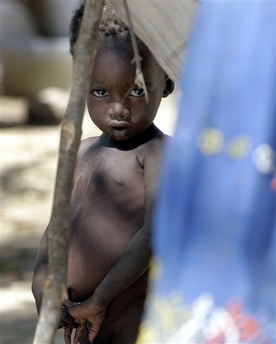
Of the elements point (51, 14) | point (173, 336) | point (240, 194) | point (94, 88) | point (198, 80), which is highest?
point (51, 14)

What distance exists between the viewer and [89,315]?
286 cm

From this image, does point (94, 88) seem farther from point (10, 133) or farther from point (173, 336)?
point (10, 133)

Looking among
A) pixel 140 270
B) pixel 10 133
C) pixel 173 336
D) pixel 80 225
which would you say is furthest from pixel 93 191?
pixel 10 133

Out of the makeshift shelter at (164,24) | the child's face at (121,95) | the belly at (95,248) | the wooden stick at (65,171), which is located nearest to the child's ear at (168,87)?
the child's face at (121,95)

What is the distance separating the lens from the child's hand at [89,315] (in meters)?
2.84

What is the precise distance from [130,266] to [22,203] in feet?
14.3

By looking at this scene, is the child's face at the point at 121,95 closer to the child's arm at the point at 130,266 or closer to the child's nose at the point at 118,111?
the child's nose at the point at 118,111

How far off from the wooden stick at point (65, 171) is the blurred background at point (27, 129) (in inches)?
90.9

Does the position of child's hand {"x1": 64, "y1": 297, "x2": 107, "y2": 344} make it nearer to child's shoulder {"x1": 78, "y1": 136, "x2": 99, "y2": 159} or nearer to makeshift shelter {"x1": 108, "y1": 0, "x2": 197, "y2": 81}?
child's shoulder {"x1": 78, "y1": 136, "x2": 99, "y2": 159}

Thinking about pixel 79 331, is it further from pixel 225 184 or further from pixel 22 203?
pixel 22 203

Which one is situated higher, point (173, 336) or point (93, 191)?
point (93, 191)

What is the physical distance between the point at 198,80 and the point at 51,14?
10.2 m

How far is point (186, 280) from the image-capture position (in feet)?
6.06

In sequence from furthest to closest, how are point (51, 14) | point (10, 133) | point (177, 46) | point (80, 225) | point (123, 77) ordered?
point (51, 14) → point (10, 133) → point (80, 225) → point (123, 77) → point (177, 46)
